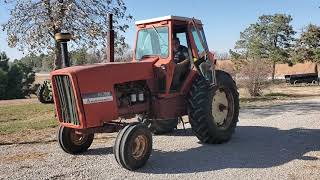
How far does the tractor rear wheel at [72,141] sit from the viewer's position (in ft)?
29.4

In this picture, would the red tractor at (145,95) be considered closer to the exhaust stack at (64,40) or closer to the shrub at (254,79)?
the exhaust stack at (64,40)

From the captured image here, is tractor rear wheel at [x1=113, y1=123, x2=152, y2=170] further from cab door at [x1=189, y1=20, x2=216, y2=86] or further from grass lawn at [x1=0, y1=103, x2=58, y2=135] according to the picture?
grass lawn at [x1=0, y1=103, x2=58, y2=135]

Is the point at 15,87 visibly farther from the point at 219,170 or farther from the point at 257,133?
the point at 219,170

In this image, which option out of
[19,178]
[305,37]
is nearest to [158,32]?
[19,178]

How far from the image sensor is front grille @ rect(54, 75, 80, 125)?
26.2 feet

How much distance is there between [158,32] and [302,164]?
3859mm

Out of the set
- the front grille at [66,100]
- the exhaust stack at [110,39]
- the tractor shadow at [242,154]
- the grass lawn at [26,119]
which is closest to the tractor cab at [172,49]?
the exhaust stack at [110,39]

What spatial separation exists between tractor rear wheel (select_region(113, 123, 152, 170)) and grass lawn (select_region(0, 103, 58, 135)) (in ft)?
19.0

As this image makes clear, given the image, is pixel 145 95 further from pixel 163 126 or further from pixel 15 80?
pixel 15 80

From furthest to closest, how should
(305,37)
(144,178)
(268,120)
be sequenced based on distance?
(305,37) < (268,120) < (144,178)

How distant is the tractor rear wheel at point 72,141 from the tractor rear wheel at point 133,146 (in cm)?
158

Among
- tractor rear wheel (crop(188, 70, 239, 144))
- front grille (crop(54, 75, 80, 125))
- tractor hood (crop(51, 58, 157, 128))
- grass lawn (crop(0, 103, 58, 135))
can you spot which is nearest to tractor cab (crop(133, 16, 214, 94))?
tractor rear wheel (crop(188, 70, 239, 144))

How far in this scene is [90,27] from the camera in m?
19.4

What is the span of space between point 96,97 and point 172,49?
214 cm
